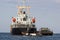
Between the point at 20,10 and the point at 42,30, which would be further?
the point at 20,10

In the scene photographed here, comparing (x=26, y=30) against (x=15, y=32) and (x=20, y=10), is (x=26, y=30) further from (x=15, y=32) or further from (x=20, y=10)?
(x=20, y=10)

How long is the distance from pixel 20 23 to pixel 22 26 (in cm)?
490

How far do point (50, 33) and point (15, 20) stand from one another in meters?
18.5

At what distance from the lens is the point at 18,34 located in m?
153

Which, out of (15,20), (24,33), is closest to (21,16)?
(15,20)

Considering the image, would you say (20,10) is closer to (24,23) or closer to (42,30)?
(24,23)

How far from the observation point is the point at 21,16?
15925cm

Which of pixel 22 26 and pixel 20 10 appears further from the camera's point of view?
pixel 20 10

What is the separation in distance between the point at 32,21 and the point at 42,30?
33.8 ft

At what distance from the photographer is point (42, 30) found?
149 metres

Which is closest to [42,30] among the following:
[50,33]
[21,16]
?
[50,33]

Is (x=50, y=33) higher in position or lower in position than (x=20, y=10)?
lower

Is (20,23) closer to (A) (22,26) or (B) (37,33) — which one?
(A) (22,26)

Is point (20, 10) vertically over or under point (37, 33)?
over
